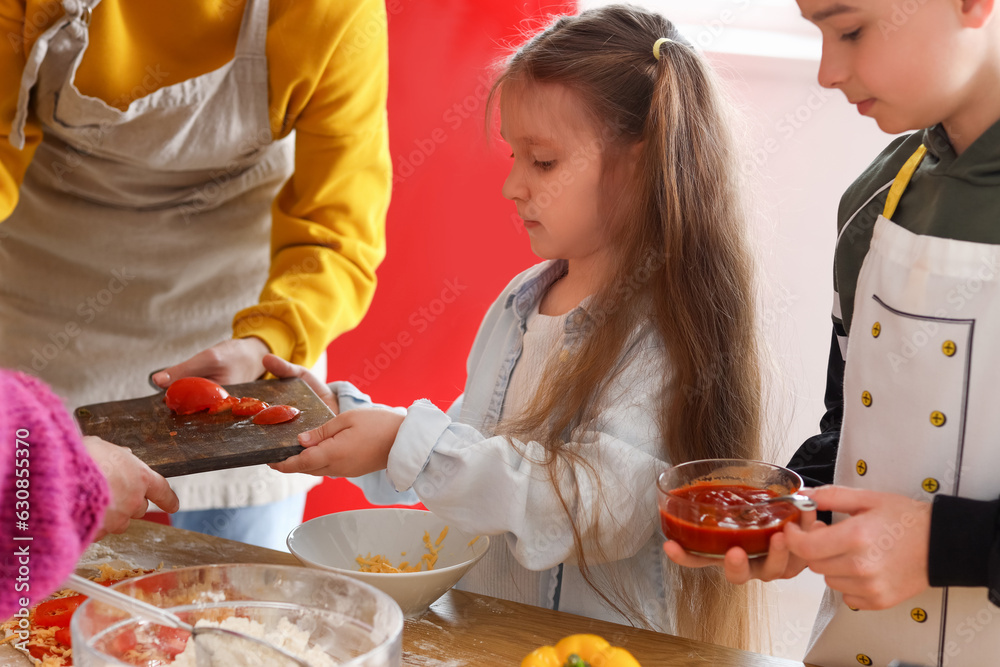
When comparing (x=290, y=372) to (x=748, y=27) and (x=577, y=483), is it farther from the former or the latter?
(x=748, y=27)

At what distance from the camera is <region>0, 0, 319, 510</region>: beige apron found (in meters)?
1.72

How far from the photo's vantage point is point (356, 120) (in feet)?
6.05

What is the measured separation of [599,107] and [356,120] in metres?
0.68

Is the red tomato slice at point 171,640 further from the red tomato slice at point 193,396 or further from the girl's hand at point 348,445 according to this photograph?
the red tomato slice at point 193,396

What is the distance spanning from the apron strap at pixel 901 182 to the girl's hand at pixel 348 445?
692mm

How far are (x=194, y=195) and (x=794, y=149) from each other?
161cm

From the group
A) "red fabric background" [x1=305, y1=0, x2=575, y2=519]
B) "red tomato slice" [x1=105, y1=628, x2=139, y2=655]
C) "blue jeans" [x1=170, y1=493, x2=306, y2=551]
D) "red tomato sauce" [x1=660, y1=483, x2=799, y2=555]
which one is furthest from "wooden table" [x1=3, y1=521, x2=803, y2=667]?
"red fabric background" [x1=305, y1=0, x2=575, y2=519]

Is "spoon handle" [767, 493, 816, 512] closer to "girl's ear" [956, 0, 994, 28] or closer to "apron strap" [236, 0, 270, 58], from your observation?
"girl's ear" [956, 0, 994, 28]

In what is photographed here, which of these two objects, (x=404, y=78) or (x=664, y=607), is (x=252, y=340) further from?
(x=404, y=78)

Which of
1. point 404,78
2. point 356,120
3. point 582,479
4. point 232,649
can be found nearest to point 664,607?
point 582,479

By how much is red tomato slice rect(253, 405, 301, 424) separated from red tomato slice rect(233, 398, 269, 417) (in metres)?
0.02

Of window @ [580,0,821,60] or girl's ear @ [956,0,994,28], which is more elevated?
window @ [580,0,821,60]

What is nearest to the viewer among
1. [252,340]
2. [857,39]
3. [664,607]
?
[857,39]

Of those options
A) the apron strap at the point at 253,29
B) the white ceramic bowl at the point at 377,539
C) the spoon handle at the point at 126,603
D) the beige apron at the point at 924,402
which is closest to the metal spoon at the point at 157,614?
the spoon handle at the point at 126,603
